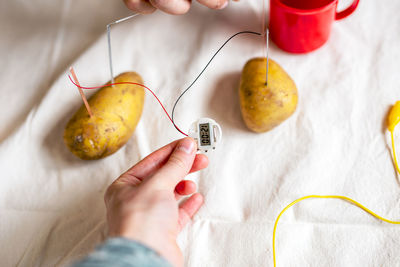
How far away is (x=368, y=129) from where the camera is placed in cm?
91

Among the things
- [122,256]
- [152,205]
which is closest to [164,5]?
[152,205]

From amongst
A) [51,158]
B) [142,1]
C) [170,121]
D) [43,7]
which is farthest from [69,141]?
[43,7]

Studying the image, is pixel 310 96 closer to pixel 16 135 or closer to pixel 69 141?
pixel 69 141

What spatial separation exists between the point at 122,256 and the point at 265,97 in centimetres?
55

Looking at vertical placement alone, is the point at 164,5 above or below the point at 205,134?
above

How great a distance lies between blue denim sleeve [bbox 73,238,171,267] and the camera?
18.3 inches

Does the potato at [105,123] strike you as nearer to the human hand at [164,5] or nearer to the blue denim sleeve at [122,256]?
the human hand at [164,5]

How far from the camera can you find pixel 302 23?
0.91 m

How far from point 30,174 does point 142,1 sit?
1.74 ft

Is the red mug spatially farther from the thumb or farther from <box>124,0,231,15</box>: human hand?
the thumb

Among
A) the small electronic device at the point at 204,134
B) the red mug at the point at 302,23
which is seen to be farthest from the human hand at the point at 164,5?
the small electronic device at the point at 204,134

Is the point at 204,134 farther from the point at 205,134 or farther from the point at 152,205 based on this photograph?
the point at 152,205

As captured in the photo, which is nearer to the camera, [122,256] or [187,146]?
[122,256]

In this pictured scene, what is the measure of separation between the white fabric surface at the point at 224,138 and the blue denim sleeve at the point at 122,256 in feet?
1.07
